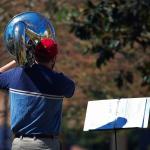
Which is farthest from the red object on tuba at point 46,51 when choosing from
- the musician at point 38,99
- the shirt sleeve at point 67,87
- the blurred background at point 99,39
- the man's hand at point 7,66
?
the blurred background at point 99,39

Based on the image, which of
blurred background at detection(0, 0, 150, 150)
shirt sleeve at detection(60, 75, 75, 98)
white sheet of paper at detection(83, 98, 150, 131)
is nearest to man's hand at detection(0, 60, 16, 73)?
shirt sleeve at detection(60, 75, 75, 98)

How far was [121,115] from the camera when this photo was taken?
28.2ft

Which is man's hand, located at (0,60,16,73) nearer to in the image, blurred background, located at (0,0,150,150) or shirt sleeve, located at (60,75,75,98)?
shirt sleeve, located at (60,75,75,98)

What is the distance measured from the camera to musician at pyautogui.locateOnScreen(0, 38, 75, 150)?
7.69m

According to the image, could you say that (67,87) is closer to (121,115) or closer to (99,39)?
(121,115)

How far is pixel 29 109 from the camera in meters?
7.72

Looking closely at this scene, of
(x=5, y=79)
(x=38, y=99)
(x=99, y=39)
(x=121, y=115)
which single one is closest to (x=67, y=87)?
(x=38, y=99)

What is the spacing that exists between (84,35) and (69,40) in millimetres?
5523

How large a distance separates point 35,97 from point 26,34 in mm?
671

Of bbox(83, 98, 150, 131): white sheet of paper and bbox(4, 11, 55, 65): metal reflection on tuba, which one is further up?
bbox(4, 11, 55, 65): metal reflection on tuba

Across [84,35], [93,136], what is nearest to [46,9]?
[84,35]

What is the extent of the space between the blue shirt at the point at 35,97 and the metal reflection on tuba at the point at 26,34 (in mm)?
148

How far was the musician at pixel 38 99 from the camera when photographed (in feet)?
25.2

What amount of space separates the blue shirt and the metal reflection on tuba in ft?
0.49
